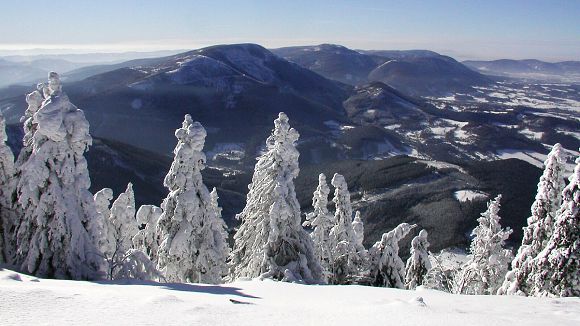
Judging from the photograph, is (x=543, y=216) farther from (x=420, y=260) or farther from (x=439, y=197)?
(x=439, y=197)

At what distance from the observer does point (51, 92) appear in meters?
18.2

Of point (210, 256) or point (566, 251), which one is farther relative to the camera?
point (210, 256)

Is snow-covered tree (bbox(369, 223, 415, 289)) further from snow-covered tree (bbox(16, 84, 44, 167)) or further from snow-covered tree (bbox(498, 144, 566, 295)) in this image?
snow-covered tree (bbox(16, 84, 44, 167))

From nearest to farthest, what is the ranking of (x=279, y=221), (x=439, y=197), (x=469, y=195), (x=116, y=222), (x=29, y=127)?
(x=29, y=127) → (x=279, y=221) → (x=116, y=222) → (x=469, y=195) → (x=439, y=197)

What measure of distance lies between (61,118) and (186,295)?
8095mm

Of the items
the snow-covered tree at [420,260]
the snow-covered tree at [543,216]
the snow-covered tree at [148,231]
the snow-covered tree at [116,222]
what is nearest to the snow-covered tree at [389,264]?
the snow-covered tree at [420,260]

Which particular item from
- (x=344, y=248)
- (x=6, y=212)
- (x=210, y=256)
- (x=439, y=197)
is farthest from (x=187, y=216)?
(x=439, y=197)

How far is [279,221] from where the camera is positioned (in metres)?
23.5

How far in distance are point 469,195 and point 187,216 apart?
161183 mm

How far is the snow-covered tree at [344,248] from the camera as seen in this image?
29.3m

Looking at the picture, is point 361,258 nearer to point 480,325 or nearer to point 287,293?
point 287,293

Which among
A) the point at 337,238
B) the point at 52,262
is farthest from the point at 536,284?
the point at 52,262

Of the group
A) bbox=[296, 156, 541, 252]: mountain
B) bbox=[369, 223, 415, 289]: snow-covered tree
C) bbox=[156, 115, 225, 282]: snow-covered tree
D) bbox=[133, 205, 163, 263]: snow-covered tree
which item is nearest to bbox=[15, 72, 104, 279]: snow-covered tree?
bbox=[156, 115, 225, 282]: snow-covered tree

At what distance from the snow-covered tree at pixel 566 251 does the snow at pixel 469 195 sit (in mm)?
153779
